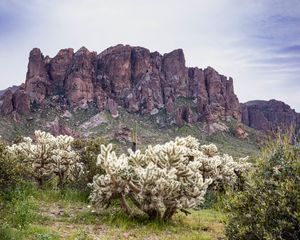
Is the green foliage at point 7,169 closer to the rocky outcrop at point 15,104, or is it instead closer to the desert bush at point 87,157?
the desert bush at point 87,157

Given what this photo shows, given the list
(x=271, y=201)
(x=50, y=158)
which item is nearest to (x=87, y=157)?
(x=50, y=158)

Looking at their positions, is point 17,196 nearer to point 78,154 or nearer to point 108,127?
point 78,154

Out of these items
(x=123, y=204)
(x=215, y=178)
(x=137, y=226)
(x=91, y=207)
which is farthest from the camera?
(x=215, y=178)

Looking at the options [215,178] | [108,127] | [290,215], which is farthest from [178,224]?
[108,127]

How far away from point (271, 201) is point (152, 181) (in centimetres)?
461

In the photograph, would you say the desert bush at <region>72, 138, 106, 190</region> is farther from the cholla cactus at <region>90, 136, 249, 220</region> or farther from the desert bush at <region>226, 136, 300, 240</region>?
the desert bush at <region>226, 136, 300, 240</region>

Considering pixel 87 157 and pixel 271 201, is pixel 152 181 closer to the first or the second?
pixel 271 201

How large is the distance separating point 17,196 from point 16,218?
250 cm

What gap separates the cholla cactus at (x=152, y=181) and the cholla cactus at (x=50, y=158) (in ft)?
15.0

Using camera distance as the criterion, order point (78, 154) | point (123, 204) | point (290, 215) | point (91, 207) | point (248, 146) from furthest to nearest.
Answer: point (248, 146) < point (78, 154) < point (91, 207) < point (123, 204) < point (290, 215)

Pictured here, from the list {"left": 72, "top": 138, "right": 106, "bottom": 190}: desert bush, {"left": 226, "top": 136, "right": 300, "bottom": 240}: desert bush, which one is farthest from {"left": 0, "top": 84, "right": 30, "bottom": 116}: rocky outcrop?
{"left": 226, "top": 136, "right": 300, "bottom": 240}: desert bush

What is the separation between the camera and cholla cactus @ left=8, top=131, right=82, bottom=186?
17.4 metres

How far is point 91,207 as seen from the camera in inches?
576

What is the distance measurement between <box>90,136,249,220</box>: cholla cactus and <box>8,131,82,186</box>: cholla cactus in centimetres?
458
